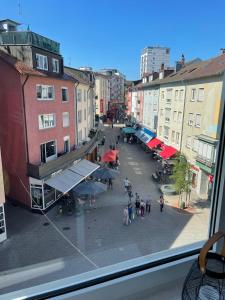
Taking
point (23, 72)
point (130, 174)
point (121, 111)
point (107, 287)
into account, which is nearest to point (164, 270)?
point (107, 287)

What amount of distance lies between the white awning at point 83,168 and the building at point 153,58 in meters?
5.72

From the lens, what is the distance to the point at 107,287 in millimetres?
596

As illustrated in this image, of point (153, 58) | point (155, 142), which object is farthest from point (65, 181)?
point (153, 58)

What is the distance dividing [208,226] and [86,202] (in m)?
5.24

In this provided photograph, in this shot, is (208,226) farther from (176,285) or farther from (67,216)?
(67,216)

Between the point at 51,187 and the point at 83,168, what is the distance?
4.89 ft

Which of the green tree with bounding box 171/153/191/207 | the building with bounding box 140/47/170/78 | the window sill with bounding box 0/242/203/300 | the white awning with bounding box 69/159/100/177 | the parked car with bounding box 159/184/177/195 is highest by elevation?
the building with bounding box 140/47/170/78

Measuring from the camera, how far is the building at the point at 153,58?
1.15 meters

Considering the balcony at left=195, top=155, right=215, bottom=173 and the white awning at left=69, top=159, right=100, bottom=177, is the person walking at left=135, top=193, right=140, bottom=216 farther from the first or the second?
the balcony at left=195, top=155, right=215, bottom=173

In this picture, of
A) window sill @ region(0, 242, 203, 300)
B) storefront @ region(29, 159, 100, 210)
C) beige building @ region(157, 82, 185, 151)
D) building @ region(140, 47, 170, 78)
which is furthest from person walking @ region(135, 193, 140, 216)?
→ window sill @ region(0, 242, 203, 300)

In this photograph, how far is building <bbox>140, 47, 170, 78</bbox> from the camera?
3.76ft

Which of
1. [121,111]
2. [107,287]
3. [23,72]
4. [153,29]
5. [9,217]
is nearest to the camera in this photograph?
[107,287]

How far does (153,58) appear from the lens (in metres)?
1.19

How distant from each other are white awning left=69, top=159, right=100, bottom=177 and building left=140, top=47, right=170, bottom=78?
572 cm
